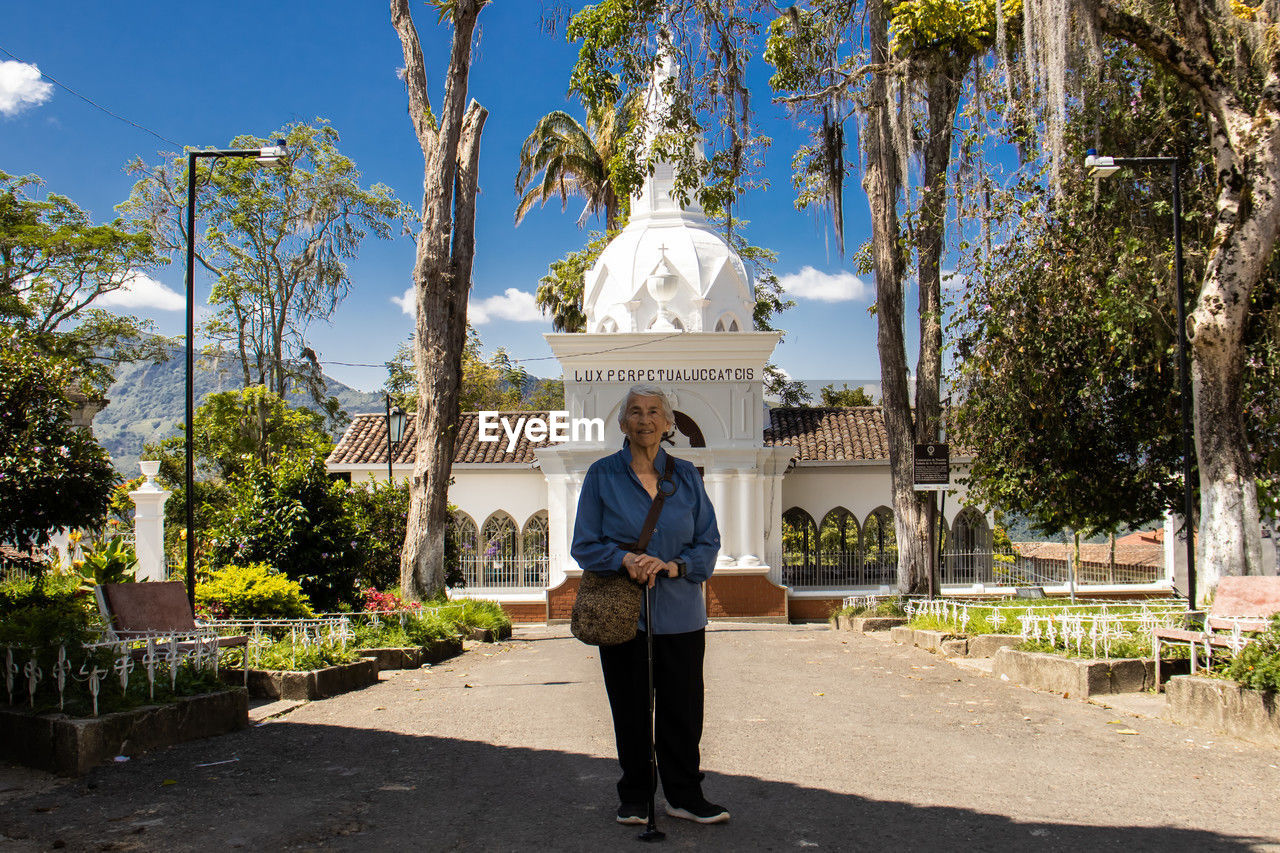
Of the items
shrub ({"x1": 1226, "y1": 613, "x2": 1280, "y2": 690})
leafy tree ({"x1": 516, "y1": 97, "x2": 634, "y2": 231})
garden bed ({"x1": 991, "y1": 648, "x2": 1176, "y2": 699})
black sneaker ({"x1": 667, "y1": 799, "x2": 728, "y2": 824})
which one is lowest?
garden bed ({"x1": 991, "y1": 648, "x2": 1176, "y2": 699})

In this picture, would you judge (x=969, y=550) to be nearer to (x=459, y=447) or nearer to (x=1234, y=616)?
(x=459, y=447)

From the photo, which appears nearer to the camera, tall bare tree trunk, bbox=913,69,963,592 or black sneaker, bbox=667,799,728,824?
black sneaker, bbox=667,799,728,824

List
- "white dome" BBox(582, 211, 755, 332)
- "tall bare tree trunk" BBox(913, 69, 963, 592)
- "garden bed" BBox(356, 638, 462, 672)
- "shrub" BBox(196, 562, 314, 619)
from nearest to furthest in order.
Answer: "shrub" BBox(196, 562, 314, 619), "garden bed" BBox(356, 638, 462, 672), "tall bare tree trunk" BBox(913, 69, 963, 592), "white dome" BBox(582, 211, 755, 332)

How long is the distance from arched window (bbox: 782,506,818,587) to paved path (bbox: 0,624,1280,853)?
1826 centimetres

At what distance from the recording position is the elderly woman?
16.2 ft

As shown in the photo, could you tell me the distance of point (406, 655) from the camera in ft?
41.7

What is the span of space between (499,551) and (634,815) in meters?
24.4

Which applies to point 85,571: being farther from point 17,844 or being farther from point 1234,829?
point 1234,829

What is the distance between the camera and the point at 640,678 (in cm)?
501

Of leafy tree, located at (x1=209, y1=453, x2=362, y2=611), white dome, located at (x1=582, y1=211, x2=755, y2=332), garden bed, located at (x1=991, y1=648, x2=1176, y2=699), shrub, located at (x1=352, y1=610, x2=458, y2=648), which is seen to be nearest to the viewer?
garden bed, located at (x1=991, y1=648, x2=1176, y2=699)

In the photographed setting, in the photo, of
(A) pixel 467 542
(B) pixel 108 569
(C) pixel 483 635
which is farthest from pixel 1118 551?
(B) pixel 108 569

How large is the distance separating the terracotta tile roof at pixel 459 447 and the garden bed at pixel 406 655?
15.4 meters

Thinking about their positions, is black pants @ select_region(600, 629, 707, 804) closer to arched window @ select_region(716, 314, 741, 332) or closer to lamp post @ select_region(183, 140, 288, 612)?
lamp post @ select_region(183, 140, 288, 612)

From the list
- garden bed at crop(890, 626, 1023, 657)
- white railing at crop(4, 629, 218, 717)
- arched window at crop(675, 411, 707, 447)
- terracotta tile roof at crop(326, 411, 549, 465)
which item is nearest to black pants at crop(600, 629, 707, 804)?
white railing at crop(4, 629, 218, 717)
